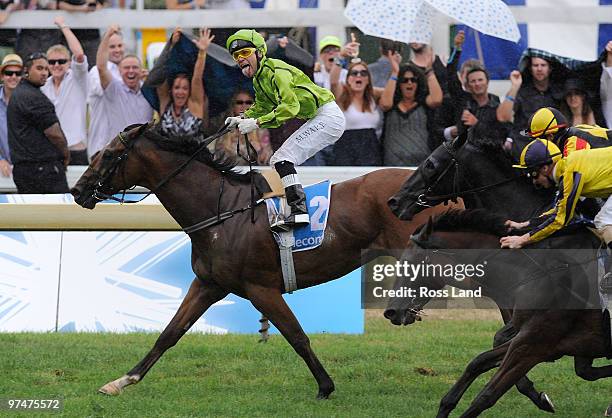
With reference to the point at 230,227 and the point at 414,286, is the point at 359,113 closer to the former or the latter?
the point at 230,227

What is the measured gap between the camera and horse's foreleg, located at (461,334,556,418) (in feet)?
21.0

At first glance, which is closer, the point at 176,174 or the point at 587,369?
the point at 587,369

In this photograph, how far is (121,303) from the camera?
10055 millimetres

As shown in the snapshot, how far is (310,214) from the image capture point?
26.8ft

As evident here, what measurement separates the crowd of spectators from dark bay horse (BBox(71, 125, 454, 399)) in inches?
98.2

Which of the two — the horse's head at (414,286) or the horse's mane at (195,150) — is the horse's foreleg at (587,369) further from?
the horse's mane at (195,150)

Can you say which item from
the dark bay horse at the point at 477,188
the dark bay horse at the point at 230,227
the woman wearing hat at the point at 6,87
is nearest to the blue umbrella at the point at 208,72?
the woman wearing hat at the point at 6,87

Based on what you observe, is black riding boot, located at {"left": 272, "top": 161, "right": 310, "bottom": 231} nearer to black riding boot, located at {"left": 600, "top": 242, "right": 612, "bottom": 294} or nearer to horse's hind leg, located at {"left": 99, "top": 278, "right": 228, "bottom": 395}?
horse's hind leg, located at {"left": 99, "top": 278, "right": 228, "bottom": 395}

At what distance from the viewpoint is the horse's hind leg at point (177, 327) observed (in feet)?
25.7

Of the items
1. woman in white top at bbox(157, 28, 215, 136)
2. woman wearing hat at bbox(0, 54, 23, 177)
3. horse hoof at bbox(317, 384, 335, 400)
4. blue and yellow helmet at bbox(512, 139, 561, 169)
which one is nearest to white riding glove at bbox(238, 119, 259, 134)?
horse hoof at bbox(317, 384, 335, 400)

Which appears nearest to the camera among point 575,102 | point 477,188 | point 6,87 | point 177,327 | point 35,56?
point 477,188

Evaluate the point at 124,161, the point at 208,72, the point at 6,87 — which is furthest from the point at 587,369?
the point at 6,87
